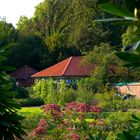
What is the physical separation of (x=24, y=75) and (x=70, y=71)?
10865mm

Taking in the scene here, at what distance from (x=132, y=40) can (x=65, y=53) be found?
162 ft

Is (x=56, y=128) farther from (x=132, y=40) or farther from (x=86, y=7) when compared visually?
(x=86, y=7)

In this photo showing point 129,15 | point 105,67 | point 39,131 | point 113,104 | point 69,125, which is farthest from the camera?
point 105,67

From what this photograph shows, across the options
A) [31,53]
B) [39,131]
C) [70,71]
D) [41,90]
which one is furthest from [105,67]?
[39,131]

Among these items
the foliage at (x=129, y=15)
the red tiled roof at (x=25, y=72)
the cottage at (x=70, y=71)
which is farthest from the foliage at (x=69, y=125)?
the red tiled roof at (x=25, y=72)

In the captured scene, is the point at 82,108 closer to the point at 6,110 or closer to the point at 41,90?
the point at 6,110

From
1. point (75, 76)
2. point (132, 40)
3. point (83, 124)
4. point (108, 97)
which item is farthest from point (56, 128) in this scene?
point (75, 76)

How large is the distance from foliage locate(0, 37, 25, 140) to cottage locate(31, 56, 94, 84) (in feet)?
123

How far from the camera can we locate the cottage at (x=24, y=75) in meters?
51.1

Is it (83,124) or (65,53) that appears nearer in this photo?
(83,124)

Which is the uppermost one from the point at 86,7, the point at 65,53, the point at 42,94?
the point at 86,7

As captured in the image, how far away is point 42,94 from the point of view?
104 ft

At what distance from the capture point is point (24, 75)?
51969 mm

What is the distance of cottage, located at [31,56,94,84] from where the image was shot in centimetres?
4191
